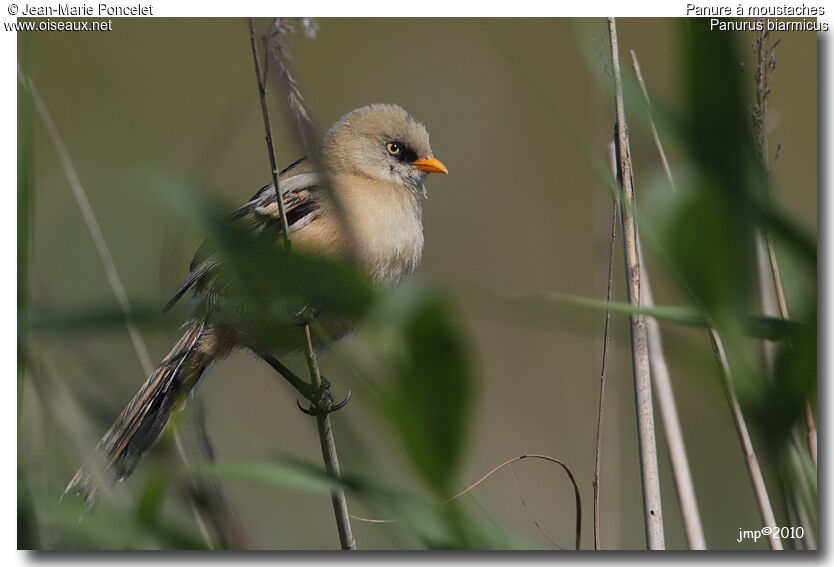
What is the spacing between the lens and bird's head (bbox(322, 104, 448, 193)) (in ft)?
7.75

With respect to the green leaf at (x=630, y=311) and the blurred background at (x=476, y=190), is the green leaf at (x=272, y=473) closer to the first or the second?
the green leaf at (x=630, y=311)

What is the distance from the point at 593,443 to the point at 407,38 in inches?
47.1

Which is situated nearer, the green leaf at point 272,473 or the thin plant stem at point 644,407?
the green leaf at point 272,473

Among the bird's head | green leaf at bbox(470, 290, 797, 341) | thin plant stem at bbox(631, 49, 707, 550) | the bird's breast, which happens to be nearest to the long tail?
the bird's breast

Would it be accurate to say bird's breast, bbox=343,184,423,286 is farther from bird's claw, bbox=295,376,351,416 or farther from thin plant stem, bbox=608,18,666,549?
thin plant stem, bbox=608,18,666,549

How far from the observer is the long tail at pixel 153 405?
1.61 m

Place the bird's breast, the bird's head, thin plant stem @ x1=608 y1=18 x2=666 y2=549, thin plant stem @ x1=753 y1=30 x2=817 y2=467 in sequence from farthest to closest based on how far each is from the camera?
the bird's head, the bird's breast, thin plant stem @ x1=608 y1=18 x2=666 y2=549, thin plant stem @ x1=753 y1=30 x2=817 y2=467

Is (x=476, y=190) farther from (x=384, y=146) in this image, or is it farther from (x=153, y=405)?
(x=153, y=405)

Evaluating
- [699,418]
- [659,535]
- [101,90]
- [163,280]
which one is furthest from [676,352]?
[101,90]

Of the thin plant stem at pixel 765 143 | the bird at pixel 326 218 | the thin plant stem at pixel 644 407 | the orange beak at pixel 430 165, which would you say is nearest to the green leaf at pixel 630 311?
the bird at pixel 326 218

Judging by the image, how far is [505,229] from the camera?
234cm

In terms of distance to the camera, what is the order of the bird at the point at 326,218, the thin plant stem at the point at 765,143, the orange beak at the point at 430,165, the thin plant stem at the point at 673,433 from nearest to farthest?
the thin plant stem at the point at 765,143 < the bird at the point at 326,218 < the thin plant stem at the point at 673,433 < the orange beak at the point at 430,165

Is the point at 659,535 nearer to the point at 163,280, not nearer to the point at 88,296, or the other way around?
the point at 163,280

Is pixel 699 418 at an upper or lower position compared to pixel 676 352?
lower
